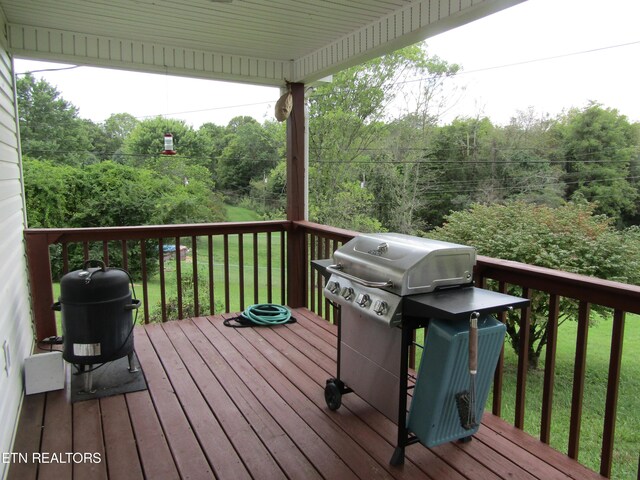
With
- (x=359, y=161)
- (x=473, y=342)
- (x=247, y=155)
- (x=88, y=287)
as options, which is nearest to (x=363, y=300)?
(x=473, y=342)

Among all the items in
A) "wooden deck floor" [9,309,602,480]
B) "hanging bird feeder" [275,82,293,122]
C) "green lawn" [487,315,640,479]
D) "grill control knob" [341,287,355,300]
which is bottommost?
"green lawn" [487,315,640,479]

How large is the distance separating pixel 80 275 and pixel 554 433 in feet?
20.0

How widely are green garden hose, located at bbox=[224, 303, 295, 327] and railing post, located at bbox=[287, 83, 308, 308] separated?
42cm

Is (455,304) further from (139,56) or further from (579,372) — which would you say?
(139,56)

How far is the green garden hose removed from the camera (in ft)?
12.6

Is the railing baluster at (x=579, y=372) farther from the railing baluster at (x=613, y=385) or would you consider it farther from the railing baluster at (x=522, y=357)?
the railing baluster at (x=522, y=357)

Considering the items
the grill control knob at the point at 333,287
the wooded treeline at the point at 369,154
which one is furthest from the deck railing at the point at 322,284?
the wooded treeline at the point at 369,154

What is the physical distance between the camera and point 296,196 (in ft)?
14.7

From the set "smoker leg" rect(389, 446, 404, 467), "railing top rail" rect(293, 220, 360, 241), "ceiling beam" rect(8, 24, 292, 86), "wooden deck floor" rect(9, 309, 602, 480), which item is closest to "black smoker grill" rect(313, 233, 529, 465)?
"smoker leg" rect(389, 446, 404, 467)

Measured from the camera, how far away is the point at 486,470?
191 cm

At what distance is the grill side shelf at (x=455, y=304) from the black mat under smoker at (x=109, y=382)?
1830 mm

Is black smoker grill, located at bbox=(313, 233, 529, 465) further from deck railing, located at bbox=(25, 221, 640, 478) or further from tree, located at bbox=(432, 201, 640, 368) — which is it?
tree, located at bbox=(432, 201, 640, 368)

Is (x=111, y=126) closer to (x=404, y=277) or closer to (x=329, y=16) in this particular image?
(x=329, y=16)

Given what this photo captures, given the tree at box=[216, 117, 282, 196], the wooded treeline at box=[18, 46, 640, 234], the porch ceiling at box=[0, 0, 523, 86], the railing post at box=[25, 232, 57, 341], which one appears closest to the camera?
the porch ceiling at box=[0, 0, 523, 86]
